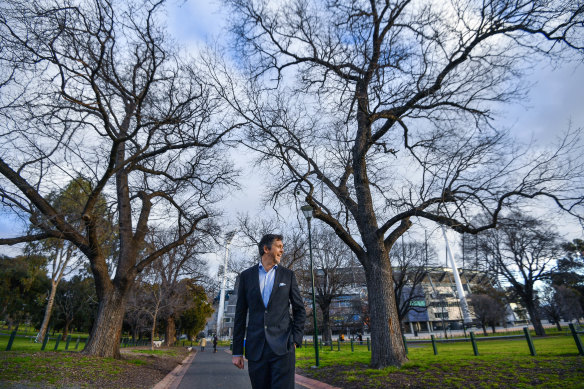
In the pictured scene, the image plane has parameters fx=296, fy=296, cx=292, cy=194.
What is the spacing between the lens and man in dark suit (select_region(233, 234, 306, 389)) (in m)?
2.65

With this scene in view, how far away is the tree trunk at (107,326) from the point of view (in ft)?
32.2

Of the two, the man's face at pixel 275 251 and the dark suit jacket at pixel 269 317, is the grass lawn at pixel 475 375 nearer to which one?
the dark suit jacket at pixel 269 317

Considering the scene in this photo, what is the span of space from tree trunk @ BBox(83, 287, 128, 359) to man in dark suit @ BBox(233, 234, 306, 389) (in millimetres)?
9612

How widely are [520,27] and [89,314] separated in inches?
1948

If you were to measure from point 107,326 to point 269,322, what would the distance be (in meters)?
10.2

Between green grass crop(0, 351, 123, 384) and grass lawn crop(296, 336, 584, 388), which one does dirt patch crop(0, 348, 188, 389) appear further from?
grass lawn crop(296, 336, 584, 388)

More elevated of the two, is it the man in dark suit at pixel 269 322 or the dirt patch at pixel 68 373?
the man in dark suit at pixel 269 322

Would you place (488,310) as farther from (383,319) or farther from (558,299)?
(383,319)

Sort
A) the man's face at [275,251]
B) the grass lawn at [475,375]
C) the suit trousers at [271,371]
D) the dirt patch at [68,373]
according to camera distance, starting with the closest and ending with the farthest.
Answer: the suit trousers at [271,371], the man's face at [275,251], the grass lawn at [475,375], the dirt patch at [68,373]

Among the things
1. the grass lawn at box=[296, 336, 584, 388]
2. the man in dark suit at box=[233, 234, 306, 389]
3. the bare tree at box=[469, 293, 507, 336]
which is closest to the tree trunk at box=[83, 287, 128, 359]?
the grass lawn at box=[296, 336, 584, 388]

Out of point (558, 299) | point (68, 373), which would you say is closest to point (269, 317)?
point (68, 373)

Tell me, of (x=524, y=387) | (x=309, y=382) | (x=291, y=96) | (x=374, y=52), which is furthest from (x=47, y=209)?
(x=524, y=387)

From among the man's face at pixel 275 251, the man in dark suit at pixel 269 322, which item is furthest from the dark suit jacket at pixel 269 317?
the man's face at pixel 275 251

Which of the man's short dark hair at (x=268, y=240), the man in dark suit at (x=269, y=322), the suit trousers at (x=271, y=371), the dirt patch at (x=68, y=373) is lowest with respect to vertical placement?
the dirt patch at (x=68, y=373)
